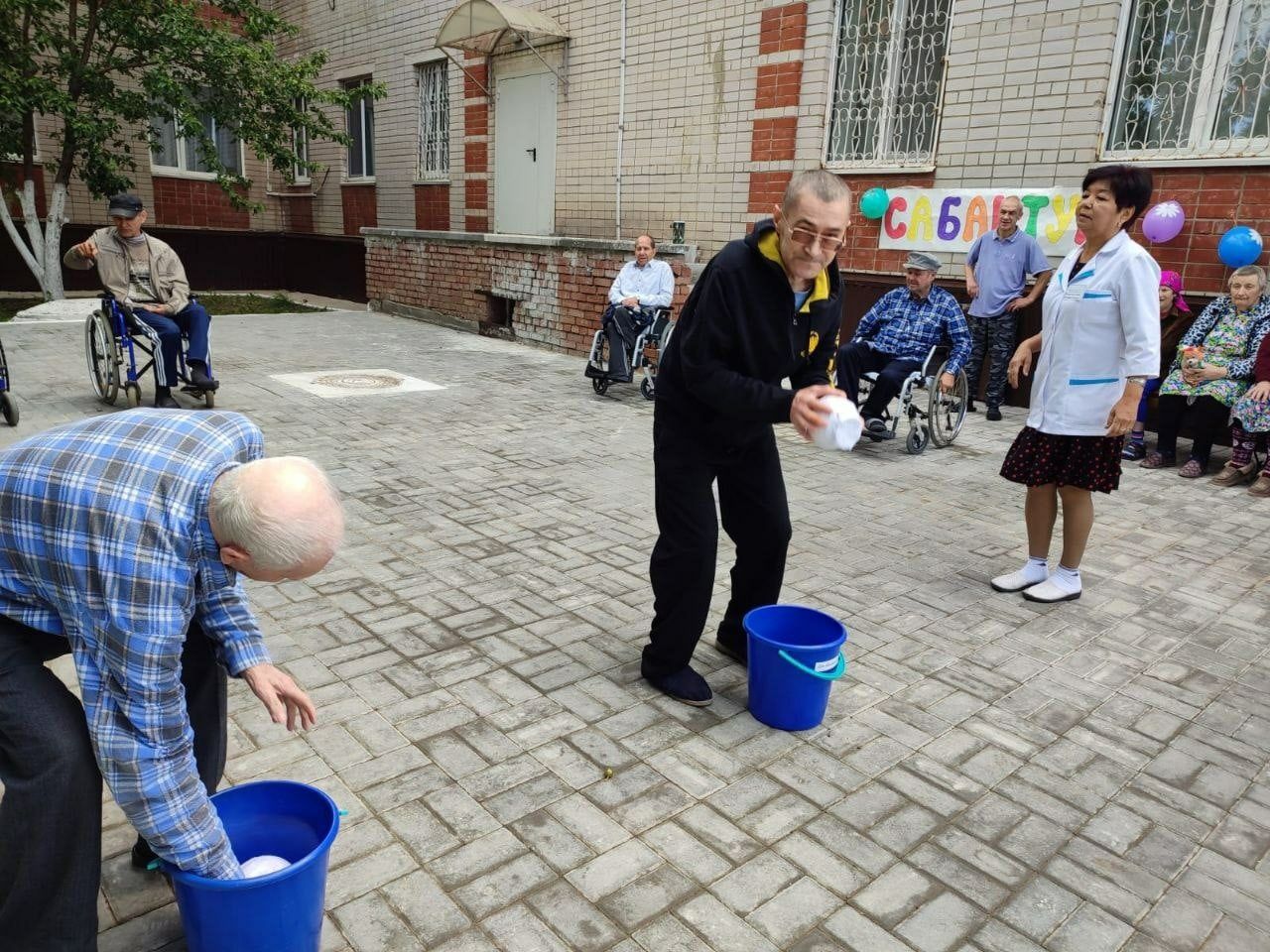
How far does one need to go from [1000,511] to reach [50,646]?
17.0 ft

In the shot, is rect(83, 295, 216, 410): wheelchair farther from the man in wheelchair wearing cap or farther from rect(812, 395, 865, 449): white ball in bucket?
rect(812, 395, 865, 449): white ball in bucket

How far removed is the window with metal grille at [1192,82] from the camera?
6922 mm

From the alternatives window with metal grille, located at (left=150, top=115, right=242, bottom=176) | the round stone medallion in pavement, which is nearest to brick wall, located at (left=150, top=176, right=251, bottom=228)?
window with metal grille, located at (left=150, top=115, right=242, bottom=176)

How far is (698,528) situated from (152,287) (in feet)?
19.7

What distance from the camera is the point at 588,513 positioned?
532cm

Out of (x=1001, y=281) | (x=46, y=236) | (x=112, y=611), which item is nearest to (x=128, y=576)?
(x=112, y=611)

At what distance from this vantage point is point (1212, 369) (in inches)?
261

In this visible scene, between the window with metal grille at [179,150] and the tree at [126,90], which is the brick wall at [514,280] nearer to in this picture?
the tree at [126,90]

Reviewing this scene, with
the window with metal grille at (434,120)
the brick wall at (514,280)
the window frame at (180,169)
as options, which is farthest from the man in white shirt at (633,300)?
the window frame at (180,169)

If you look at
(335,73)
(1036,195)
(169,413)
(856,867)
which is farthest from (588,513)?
(335,73)

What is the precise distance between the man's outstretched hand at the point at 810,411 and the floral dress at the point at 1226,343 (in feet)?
17.6

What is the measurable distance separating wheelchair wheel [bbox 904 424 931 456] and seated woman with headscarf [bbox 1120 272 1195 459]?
1.54 meters

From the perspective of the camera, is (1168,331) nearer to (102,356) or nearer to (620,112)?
(620,112)

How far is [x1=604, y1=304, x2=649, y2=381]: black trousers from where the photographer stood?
8.66m
